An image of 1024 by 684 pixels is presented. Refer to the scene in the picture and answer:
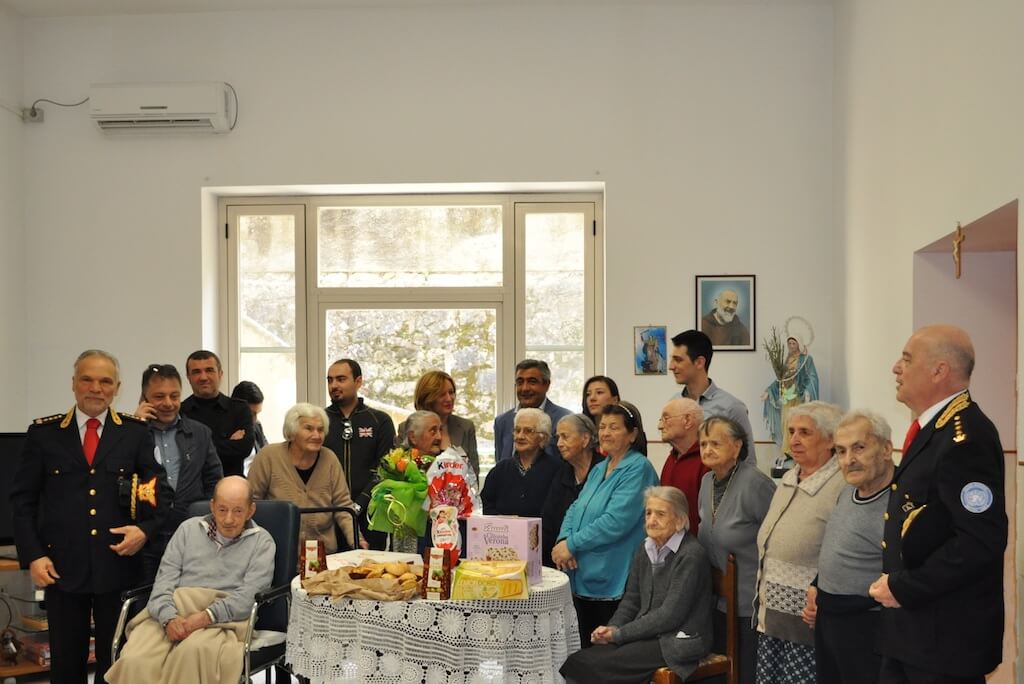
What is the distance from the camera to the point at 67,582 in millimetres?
4633

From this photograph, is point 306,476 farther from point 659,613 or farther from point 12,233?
point 12,233

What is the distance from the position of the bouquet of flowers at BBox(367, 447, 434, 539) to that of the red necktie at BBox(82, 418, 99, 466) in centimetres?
124

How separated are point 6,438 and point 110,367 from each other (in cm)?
143

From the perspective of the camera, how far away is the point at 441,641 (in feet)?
12.9

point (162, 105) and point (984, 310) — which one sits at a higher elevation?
point (162, 105)

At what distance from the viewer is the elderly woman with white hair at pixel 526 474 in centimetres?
506

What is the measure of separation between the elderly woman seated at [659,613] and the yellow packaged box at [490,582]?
0.41 m

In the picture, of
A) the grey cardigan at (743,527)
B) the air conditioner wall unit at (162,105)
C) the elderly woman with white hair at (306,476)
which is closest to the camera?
the grey cardigan at (743,527)

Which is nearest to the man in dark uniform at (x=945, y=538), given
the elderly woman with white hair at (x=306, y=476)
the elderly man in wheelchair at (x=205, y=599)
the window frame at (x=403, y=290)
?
the elderly man in wheelchair at (x=205, y=599)

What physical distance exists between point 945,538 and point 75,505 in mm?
3375

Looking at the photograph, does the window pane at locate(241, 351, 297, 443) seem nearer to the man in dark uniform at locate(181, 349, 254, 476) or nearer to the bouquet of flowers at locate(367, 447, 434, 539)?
the man in dark uniform at locate(181, 349, 254, 476)

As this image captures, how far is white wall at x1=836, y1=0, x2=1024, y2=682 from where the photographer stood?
4195 mm

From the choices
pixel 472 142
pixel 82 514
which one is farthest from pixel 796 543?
pixel 472 142

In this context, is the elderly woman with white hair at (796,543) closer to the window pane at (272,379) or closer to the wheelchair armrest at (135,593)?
the wheelchair armrest at (135,593)
